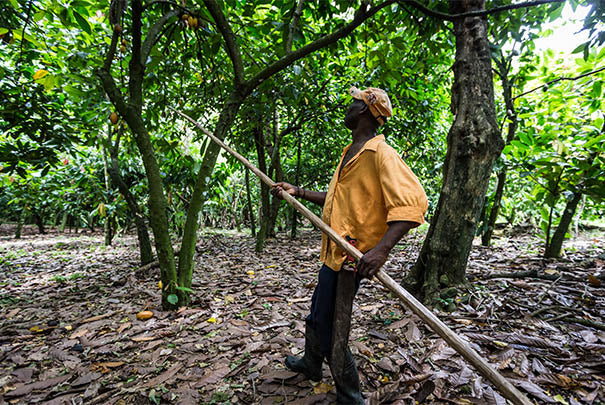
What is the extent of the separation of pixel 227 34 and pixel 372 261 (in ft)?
7.80

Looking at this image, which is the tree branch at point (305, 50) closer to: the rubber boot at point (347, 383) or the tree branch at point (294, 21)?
the tree branch at point (294, 21)

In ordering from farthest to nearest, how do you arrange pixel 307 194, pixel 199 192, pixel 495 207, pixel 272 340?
pixel 495 207, pixel 199 192, pixel 272 340, pixel 307 194

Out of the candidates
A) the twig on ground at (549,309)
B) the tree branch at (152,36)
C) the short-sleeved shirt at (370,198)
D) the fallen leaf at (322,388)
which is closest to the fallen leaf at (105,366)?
the fallen leaf at (322,388)

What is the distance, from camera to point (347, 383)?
1588 mm

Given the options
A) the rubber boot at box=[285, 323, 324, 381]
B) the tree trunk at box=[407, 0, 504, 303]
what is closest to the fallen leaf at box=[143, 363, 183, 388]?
the rubber boot at box=[285, 323, 324, 381]

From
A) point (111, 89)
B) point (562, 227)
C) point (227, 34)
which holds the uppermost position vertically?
point (227, 34)

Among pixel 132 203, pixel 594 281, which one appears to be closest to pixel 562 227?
pixel 594 281

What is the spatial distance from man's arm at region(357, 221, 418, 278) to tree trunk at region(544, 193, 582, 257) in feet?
11.3

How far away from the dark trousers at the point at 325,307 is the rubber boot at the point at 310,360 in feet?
0.23

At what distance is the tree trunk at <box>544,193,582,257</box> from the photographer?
3.52 meters

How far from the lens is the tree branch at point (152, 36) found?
2650 mm

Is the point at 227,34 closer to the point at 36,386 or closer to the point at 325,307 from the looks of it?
the point at 325,307

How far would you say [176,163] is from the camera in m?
4.46

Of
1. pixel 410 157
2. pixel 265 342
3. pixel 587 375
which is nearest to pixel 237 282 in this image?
pixel 265 342
